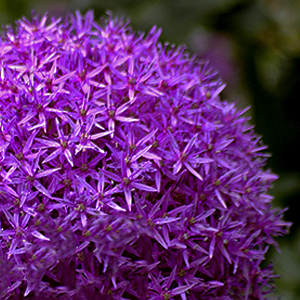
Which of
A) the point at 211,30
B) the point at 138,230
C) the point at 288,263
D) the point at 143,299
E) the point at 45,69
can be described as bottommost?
the point at 288,263

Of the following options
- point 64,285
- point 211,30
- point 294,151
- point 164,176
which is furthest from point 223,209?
point 211,30

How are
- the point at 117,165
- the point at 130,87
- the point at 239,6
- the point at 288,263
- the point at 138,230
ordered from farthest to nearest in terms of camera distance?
the point at 239,6 < the point at 288,263 < the point at 130,87 < the point at 117,165 < the point at 138,230

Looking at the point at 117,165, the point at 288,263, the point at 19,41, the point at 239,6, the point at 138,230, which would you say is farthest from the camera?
the point at 239,6

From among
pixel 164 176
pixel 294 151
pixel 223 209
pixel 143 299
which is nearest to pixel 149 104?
pixel 164 176

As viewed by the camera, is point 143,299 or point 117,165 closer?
point 143,299

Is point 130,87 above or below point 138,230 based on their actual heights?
Answer: above

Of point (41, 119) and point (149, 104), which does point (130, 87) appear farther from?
point (41, 119)

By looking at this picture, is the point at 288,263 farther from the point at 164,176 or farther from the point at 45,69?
the point at 45,69
